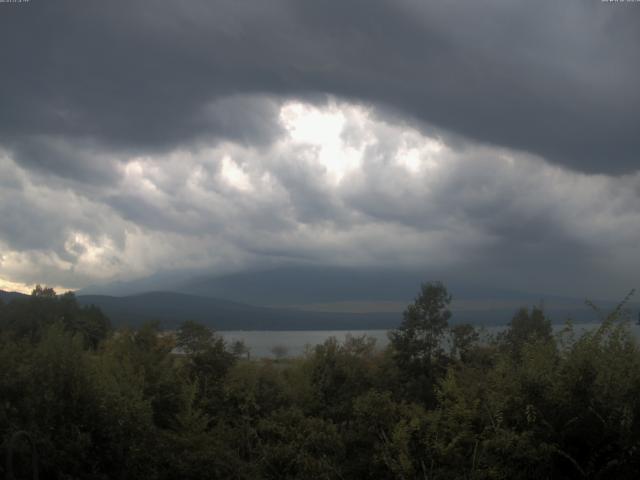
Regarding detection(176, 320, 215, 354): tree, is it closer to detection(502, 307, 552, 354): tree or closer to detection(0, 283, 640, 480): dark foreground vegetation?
detection(0, 283, 640, 480): dark foreground vegetation

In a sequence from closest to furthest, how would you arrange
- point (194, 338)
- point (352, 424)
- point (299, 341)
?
point (352, 424), point (194, 338), point (299, 341)

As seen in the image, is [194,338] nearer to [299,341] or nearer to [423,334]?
[423,334]

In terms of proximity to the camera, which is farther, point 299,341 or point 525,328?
point 299,341

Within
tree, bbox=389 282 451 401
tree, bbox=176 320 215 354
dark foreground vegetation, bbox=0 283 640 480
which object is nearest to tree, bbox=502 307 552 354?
dark foreground vegetation, bbox=0 283 640 480

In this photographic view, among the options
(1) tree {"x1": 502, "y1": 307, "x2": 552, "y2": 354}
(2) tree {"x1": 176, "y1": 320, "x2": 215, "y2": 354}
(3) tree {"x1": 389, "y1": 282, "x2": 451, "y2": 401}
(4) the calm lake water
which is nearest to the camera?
(4) the calm lake water

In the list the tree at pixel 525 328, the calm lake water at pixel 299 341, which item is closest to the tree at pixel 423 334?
the calm lake water at pixel 299 341

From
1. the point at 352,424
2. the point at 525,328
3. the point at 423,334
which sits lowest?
the point at 352,424

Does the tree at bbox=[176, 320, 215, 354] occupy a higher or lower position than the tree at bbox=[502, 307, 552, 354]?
lower

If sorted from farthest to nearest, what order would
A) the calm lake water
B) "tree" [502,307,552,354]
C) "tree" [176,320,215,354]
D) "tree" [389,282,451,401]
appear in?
"tree" [389,282,451,401]
"tree" [176,320,215,354]
"tree" [502,307,552,354]
the calm lake water

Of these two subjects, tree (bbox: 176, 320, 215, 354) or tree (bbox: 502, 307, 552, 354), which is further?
tree (bbox: 176, 320, 215, 354)

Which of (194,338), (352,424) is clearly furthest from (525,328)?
(194,338)

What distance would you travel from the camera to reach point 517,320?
2720 centimetres

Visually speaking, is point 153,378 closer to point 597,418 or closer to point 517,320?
point 597,418

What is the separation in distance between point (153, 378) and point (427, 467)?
8.84 metres
